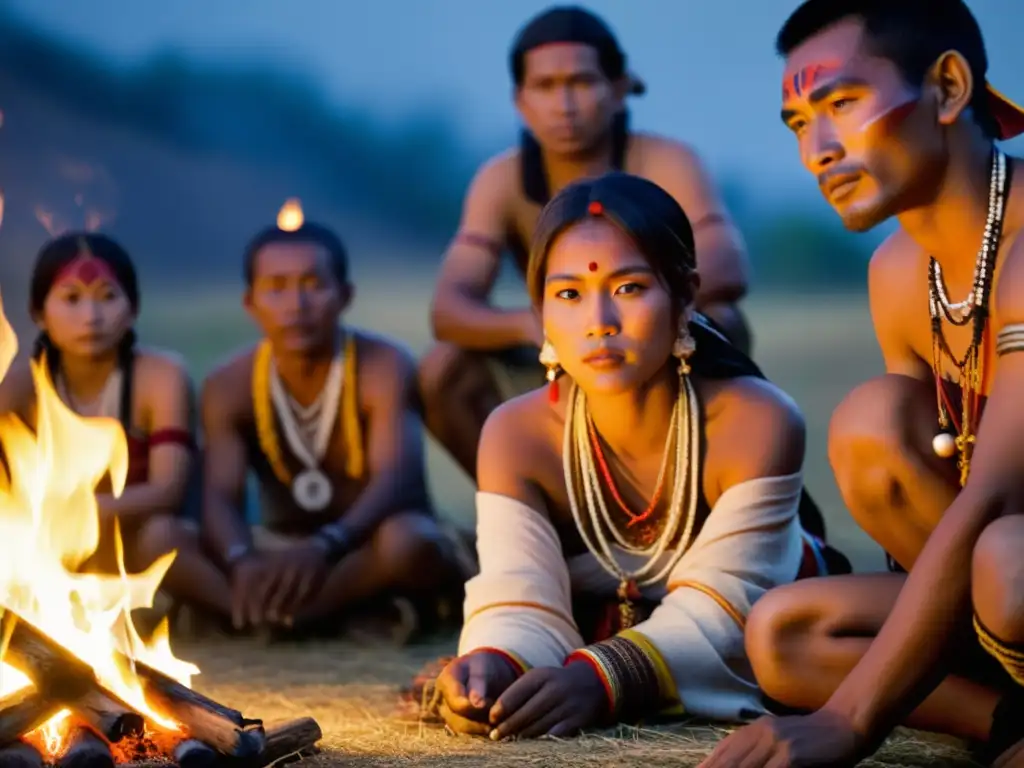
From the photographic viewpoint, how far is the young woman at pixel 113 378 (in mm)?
5109

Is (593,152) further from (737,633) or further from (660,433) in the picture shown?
(737,633)

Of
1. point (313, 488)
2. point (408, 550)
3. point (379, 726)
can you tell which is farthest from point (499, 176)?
point (379, 726)

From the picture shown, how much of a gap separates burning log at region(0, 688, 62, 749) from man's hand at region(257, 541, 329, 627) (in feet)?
→ 7.26

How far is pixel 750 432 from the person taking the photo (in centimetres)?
367

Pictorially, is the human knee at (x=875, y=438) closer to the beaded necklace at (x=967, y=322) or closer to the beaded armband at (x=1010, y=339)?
the beaded necklace at (x=967, y=322)

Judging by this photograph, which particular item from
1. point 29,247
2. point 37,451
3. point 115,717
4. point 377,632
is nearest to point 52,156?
point 29,247

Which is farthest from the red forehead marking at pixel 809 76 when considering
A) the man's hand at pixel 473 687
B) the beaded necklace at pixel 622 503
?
the man's hand at pixel 473 687

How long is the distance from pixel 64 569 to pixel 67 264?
220 cm

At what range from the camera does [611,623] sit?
151 inches

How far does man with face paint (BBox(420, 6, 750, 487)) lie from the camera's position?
5.34 meters

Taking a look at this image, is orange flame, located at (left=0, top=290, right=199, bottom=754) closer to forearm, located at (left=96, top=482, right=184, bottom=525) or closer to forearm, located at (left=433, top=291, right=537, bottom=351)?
forearm, located at (left=96, top=482, right=184, bottom=525)

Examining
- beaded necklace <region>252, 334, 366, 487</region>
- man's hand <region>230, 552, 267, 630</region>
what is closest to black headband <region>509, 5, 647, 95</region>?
beaded necklace <region>252, 334, 366, 487</region>

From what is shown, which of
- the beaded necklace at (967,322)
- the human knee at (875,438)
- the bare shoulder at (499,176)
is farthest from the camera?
the bare shoulder at (499,176)

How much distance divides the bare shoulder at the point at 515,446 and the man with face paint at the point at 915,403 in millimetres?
784
